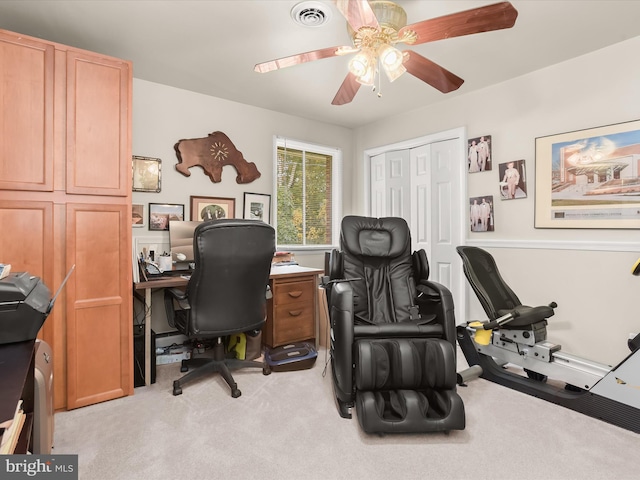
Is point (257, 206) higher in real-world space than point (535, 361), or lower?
higher

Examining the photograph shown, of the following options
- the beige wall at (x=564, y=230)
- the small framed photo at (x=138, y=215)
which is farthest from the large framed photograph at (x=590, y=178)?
the small framed photo at (x=138, y=215)

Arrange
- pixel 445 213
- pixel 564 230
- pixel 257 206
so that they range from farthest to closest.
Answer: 1. pixel 257 206
2. pixel 445 213
3. pixel 564 230

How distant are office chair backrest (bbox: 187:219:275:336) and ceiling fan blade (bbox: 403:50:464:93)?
1.36m

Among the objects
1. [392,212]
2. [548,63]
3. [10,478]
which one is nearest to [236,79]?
[392,212]

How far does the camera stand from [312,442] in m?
1.89

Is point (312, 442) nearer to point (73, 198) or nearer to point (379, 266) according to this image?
point (379, 266)

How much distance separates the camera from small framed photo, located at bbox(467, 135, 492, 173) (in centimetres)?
336

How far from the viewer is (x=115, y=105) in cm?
236

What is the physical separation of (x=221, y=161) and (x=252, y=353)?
190 cm

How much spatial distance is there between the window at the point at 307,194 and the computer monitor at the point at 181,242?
3.45ft

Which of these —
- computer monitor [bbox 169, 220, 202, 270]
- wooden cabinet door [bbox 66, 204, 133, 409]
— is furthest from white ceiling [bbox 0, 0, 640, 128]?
computer monitor [bbox 169, 220, 202, 270]

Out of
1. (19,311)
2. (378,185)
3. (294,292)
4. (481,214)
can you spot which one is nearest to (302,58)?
(19,311)

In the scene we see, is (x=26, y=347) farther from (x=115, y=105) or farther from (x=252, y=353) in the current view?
(x=252, y=353)

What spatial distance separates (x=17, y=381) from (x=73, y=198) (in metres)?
1.74
